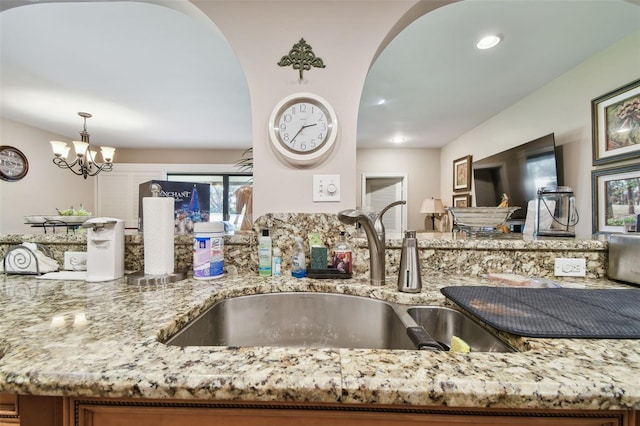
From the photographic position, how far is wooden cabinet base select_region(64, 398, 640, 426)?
410 mm

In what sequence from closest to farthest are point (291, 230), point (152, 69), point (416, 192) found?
1. point (291, 230)
2. point (152, 69)
3. point (416, 192)

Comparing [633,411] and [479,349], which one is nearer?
[633,411]

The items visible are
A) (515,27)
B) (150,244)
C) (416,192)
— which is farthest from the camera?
(416,192)

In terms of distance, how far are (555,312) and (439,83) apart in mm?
2486

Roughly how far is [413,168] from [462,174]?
1130mm

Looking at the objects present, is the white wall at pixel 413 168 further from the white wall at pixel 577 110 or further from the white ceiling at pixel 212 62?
the white wall at pixel 577 110

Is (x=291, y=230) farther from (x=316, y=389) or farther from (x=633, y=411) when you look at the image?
(x=633, y=411)

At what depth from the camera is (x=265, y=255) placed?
103 centimetres

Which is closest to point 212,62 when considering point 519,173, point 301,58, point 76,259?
point 301,58

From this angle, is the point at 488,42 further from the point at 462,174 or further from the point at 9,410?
the point at 9,410

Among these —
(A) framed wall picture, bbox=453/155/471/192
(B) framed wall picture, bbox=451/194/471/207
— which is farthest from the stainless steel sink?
(A) framed wall picture, bbox=453/155/471/192

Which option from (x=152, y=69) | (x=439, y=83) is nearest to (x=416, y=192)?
(x=439, y=83)

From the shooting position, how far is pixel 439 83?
8.22 feet

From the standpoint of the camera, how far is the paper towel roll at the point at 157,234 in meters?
0.92
